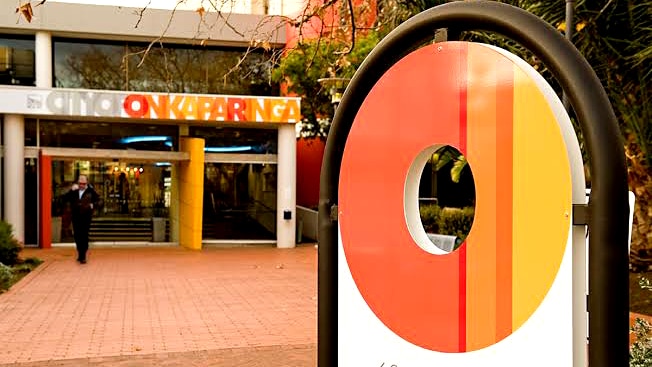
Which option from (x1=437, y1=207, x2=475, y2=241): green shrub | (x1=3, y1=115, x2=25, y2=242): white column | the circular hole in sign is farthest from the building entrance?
(x1=437, y1=207, x2=475, y2=241): green shrub

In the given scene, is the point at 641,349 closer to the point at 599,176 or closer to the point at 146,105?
the point at 599,176

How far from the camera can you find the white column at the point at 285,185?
19781 millimetres

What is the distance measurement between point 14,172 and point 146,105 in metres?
3.94

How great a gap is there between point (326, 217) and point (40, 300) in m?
→ 8.24

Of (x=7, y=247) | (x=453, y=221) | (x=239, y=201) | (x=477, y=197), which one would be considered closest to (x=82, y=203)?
(x=7, y=247)

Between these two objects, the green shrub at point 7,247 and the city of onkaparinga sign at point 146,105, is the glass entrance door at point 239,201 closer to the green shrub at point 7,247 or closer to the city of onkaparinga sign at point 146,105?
the city of onkaparinga sign at point 146,105

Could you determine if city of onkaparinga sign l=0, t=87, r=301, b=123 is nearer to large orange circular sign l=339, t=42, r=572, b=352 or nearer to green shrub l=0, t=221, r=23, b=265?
green shrub l=0, t=221, r=23, b=265

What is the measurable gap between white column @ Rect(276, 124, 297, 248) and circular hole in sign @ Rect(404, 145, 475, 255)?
3.71 meters

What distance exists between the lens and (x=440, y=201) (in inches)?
1014

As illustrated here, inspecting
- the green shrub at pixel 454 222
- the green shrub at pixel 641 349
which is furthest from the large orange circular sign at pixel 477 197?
the green shrub at pixel 454 222

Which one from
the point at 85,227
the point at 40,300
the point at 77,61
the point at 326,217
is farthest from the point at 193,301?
the point at 77,61

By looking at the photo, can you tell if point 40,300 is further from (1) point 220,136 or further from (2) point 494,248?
(1) point 220,136

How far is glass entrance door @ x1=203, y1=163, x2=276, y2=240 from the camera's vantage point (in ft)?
67.3

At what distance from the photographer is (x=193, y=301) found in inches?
396
